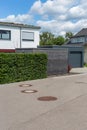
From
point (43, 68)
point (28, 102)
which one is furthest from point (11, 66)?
point (28, 102)

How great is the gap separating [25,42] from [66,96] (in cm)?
2423

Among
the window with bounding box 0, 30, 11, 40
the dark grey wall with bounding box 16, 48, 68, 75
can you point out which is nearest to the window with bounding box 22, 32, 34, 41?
the window with bounding box 0, 30, 11, 40

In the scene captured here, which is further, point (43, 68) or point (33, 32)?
point (33, 32)

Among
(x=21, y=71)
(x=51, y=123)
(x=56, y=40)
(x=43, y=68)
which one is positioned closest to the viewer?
(x=51, y=123)

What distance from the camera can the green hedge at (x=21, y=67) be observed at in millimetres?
18906

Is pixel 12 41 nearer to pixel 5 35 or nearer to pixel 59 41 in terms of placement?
pixel 5 35

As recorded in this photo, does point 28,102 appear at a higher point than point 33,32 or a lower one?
lower

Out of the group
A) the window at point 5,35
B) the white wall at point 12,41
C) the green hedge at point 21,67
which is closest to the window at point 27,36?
the white wall at point 12,41

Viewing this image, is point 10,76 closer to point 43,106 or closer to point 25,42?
point 43,106

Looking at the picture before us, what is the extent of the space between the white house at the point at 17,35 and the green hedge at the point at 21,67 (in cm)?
1234

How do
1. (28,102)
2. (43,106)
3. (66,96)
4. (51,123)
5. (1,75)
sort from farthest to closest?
(1,75)
(66,96)
(28,102)
(43,106)
(51,123)

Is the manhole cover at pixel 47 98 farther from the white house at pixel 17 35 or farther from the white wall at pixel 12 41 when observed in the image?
the white wall at pixel 12 41

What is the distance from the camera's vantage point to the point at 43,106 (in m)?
11.2

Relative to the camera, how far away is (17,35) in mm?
36031
